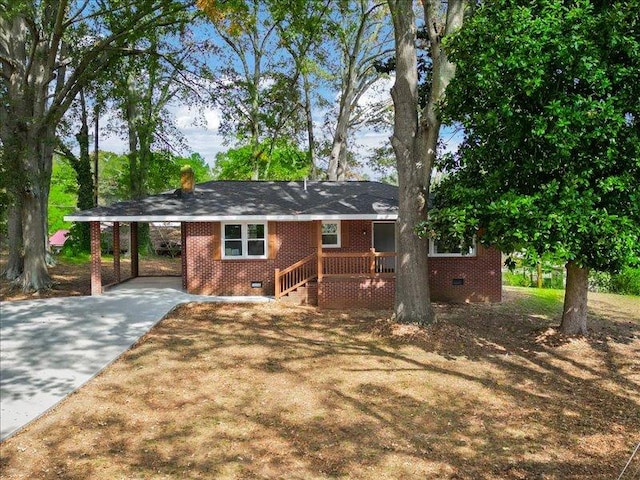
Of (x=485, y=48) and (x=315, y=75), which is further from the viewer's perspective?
(x=315, y=75)

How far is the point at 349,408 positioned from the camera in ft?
22.0

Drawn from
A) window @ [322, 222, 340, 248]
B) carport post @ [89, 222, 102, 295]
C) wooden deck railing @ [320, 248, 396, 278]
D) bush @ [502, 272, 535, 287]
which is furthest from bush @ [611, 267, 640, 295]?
carport post @ [89, 222, 102, 295]

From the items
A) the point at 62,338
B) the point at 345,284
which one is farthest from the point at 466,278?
the point at 62,338

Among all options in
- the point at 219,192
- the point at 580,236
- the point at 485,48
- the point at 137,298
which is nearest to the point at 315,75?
the point at 219,192

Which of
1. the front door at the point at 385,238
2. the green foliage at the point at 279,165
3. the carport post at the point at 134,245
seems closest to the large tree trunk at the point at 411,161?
the front door at the point at 385,238

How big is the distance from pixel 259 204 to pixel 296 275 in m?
2.71

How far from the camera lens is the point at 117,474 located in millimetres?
4887

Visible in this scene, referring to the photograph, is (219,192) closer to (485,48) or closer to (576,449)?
(485,48)

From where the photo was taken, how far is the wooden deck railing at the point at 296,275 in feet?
47.9

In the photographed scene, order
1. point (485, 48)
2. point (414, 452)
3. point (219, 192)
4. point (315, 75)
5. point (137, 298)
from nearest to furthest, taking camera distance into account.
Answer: point (414, 452) < point (485, 48) < point (137, 298) < point (219, 192) < point (315, 75)

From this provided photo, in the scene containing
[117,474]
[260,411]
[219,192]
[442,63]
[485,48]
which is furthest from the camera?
[219,192]

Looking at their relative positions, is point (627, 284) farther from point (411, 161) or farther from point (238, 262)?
point (238, 262)

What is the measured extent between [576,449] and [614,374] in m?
3.58

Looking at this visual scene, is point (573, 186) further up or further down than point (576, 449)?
further up
